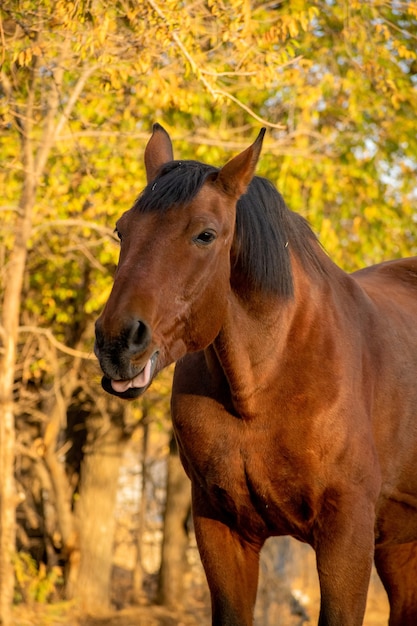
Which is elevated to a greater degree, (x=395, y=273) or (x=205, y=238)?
(x=205, y=238)

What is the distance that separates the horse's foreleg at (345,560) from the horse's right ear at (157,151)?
149cm

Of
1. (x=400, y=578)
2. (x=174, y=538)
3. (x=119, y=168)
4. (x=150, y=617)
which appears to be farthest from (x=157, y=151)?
(x=174, y=538)

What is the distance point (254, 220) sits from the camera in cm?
366

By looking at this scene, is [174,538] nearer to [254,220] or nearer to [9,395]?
[9,395]

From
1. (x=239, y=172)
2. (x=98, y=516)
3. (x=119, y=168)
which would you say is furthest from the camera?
(x=98, y=516)

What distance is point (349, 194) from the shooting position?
36.9 feet

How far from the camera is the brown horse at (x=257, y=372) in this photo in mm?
3244

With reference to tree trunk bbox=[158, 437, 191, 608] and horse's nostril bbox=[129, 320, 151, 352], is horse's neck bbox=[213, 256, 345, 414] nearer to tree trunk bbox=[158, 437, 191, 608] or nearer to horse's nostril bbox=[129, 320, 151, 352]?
horse's nostril bbox=[129, 320, 151, 352]

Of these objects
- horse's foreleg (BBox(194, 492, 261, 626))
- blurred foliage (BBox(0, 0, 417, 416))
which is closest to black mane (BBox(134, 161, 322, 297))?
horse's foreleg (BBox(194, 492, 261, 626))

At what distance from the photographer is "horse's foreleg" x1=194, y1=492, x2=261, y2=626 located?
13.1ft

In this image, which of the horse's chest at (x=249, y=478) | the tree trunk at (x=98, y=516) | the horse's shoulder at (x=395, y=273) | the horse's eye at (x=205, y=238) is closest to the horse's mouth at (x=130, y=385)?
the horse's eye at (x=205, y=238)

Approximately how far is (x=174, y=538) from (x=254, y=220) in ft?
34.0

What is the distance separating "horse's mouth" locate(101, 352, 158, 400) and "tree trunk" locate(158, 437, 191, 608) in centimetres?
1015

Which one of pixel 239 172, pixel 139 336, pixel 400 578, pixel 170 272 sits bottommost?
pixel 400 578
